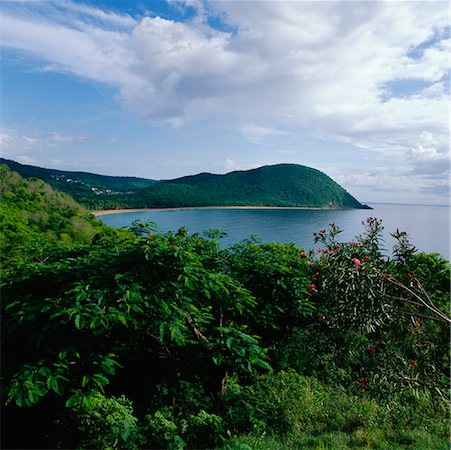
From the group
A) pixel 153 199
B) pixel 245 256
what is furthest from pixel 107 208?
pixel 245 256

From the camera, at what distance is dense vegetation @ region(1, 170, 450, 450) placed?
137 inches

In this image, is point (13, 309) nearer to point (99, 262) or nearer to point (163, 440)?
point (99, 262)

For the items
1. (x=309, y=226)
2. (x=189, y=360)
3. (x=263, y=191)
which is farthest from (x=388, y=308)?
(x=263, y=191)

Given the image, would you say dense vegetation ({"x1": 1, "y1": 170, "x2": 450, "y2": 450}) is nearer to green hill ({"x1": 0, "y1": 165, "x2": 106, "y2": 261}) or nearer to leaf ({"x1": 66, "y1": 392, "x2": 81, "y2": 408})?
leaf ({"x1": 66, "y1": 392, "x2": 81, "y2": 408})

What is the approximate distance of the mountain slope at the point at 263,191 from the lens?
100438mm

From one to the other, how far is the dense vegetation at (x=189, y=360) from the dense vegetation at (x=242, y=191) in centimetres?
8480

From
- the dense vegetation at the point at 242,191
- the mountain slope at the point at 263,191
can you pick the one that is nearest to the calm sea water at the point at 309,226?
the dense vegetation at the point at 242,191

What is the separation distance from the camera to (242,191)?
368 ft

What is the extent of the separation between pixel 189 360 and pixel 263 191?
352 feet

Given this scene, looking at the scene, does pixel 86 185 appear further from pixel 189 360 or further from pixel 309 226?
pixel 189 360

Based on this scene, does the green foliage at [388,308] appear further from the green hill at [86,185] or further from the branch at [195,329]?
the green hill at [86,185]

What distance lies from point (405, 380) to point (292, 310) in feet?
7.71

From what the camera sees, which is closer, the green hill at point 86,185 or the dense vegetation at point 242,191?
the green hill at point 86,185

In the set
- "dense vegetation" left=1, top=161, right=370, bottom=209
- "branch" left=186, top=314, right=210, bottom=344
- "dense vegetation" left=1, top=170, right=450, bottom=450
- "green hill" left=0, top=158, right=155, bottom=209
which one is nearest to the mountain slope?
"dense vegetation" left=1, top=161, right=370, bottom=209
